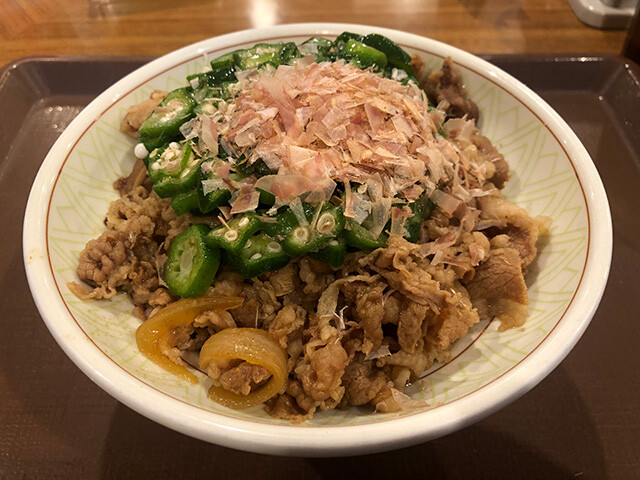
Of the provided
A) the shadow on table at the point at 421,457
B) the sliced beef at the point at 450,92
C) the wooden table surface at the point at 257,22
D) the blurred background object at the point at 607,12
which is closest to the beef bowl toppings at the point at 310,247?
the shadow on table at the point at 421,457

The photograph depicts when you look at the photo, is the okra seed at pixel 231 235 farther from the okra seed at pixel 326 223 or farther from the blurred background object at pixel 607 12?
the blurred background object at pixel 607 12

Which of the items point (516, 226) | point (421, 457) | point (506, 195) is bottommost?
point (421, 457)

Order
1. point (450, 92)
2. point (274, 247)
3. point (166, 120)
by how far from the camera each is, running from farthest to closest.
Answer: point (450, 92)
point (166, 120)
point (274, 247)

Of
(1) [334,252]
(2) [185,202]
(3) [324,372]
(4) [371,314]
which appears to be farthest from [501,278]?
(2) [185,202]

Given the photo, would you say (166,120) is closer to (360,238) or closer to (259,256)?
(259,256)

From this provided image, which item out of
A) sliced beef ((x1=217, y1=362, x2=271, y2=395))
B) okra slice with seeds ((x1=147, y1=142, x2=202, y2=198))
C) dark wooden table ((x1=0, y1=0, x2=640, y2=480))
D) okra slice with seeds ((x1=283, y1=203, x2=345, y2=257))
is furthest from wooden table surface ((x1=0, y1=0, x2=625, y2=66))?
sliced beef ((x1=217, y1=362, x2=271, y2=395))

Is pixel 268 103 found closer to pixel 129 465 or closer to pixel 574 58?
pixel 129 465
